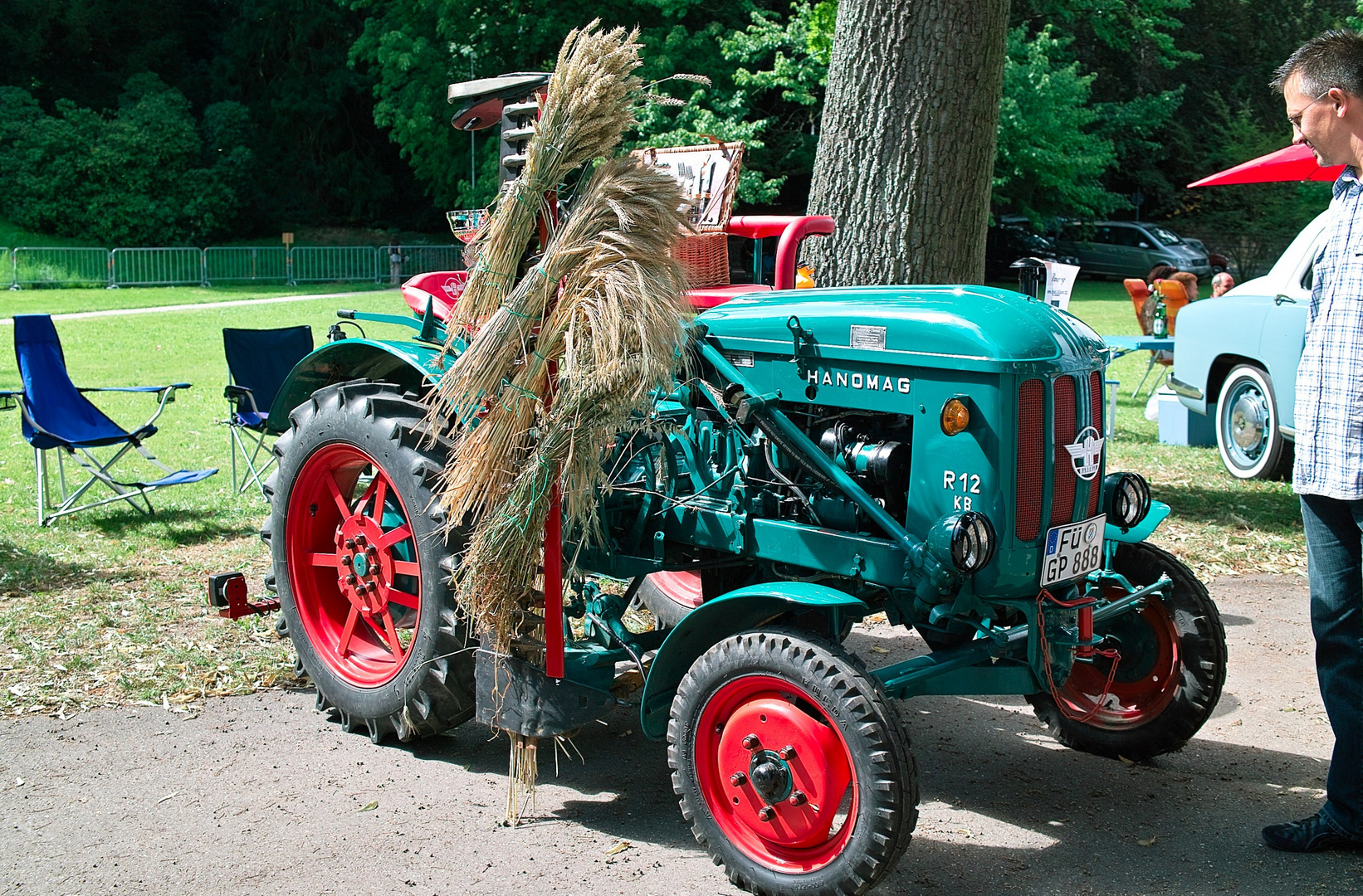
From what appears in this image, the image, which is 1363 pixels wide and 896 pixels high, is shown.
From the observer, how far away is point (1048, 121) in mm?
25391

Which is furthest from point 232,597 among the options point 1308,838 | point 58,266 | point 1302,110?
point 58,266

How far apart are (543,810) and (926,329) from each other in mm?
1905

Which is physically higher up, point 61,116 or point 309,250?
point 61,116

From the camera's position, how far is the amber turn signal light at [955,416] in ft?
11.0

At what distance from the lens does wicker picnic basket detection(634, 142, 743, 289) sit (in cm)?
548

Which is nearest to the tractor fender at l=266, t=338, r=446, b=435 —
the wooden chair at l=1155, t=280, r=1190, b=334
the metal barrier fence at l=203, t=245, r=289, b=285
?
the wooden chair at l=1155, t=280, r=1190, b=334

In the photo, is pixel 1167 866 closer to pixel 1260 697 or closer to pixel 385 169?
pixel 1260 697

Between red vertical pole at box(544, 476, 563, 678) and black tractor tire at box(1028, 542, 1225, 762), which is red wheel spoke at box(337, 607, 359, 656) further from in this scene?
black tractor tire at box(1028, 542, 1225, 762)

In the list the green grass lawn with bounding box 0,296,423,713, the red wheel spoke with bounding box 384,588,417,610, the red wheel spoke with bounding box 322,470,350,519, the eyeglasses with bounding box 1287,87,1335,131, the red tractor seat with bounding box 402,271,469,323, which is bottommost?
the green grass lawn with bounding box 0,296,423,713

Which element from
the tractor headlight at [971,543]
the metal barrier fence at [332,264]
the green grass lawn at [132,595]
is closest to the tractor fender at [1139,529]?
the tractor headlight at [971,543]

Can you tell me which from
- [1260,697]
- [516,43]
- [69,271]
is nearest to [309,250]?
[69,271]

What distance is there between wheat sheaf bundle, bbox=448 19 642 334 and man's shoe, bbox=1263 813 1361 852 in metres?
2.77

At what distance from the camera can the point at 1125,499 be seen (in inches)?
150

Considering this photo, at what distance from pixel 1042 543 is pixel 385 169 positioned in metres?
35.7
